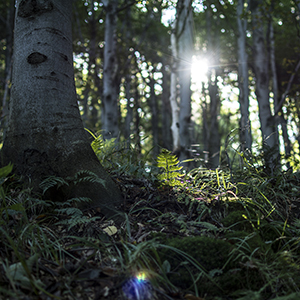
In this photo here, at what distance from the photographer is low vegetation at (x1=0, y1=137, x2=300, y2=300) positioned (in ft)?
4.48

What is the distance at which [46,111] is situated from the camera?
228cm

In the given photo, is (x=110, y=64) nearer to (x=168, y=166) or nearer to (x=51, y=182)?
(x=168, y=166)

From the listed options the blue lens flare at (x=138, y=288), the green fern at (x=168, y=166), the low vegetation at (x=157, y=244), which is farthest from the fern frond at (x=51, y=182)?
the blue lens flare at (x=138, y=288)

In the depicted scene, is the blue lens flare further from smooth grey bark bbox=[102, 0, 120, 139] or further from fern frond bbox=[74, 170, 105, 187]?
smooth grey bark bbox=[102, 0, 120, 139]

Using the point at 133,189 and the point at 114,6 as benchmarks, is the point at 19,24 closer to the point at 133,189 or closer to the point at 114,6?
the point at 133,189

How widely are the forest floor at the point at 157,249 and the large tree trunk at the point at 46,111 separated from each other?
0.22 metres

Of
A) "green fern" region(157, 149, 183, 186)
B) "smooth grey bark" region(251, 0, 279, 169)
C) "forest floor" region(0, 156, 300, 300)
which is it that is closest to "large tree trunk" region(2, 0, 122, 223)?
"forest floor" region(0, 156, 300, 300)

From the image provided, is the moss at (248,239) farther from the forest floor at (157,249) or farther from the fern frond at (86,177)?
the fern frond at (86,177)

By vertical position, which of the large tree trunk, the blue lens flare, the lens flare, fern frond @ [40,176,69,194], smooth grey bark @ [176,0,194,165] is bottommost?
the blue lens flare

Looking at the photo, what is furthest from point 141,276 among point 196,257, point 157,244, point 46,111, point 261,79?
point 261,79

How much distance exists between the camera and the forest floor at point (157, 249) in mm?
1354

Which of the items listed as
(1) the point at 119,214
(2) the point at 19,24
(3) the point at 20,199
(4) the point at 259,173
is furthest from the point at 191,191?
(2) the point at 19,24

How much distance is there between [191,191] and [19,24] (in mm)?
2476

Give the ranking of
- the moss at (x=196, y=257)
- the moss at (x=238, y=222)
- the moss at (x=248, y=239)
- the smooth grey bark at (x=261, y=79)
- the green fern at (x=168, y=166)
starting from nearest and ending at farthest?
the moss at (x=196, y=257), the moss at (x=248, y=239), the moss at (x=238, y=222), the green fern at (x=168, y=166), the smooth grey bark at (x=261, y=79)
